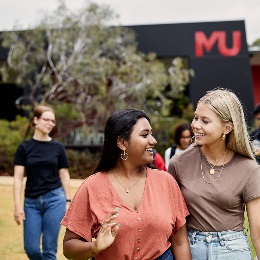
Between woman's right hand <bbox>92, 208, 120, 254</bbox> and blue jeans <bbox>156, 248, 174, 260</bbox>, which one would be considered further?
blue jeans <bbox>156, 248, 174, 260</bbox>

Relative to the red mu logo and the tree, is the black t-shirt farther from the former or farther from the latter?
the red mu logo

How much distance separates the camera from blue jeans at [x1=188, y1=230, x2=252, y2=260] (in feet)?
11.7

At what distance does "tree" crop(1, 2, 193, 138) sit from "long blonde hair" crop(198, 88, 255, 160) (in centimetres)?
1605

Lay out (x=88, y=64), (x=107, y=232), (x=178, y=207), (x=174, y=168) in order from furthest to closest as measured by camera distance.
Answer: (x=88, y=64)
(x=174, y=168)
(x=178, y=207)
(x=107, y=232)

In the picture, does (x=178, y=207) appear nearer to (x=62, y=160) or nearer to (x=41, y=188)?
(x=41, y=188)

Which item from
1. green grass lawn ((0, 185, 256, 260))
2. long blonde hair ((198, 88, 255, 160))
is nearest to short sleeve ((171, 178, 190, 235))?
long blonde hair ((198, 88, 255, 160))

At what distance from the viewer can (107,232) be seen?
3193mm

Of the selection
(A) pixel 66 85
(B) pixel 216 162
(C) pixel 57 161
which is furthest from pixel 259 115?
(A) pixel 66 85

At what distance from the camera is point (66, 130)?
69.1 feet

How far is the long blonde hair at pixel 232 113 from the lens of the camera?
3615 mm

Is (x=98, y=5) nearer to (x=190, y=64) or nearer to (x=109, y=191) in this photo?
(x=190, y=64)

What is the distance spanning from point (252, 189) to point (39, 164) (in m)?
Result: 3.24

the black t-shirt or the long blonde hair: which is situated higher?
the long blonde hair

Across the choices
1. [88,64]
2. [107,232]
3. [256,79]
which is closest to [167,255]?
[107,232]
